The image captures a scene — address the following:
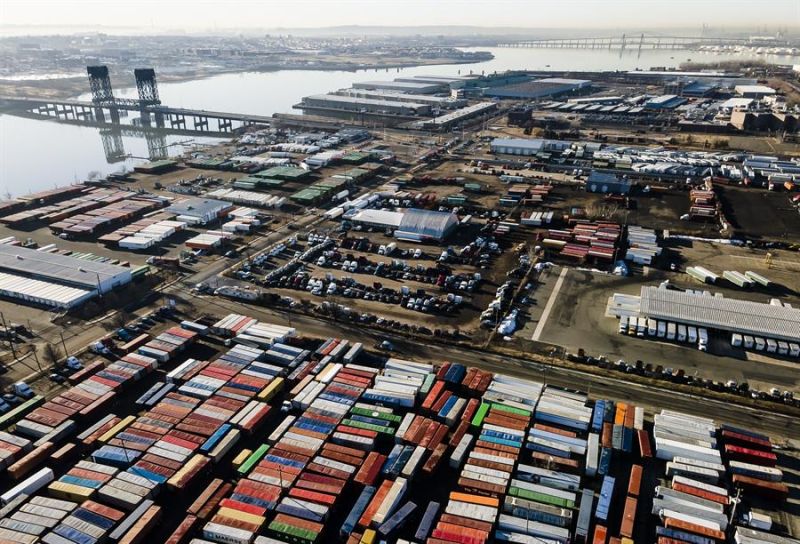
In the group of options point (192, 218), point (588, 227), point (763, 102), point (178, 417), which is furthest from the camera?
point (763, 102)

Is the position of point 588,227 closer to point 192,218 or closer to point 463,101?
point 192,218

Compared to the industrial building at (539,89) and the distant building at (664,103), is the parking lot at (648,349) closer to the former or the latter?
the distant building at (664,103)

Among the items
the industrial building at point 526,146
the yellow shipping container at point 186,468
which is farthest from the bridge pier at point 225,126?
the yellow shipping container at point 186,468

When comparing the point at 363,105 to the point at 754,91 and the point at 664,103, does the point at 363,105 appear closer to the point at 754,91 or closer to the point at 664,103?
the point at 664,103

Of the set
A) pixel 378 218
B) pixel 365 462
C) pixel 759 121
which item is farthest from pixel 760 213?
pixel 365 462

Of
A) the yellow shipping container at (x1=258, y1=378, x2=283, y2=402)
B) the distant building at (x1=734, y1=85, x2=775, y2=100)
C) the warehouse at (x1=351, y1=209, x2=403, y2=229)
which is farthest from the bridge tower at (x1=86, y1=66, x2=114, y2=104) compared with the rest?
the distant building at (x1=734, y1=85, x2=775, y2=100)

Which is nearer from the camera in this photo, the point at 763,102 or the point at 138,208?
the point at 138,208

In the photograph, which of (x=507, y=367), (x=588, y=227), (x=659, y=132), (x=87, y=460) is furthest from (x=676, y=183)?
(x=87, y=460)
